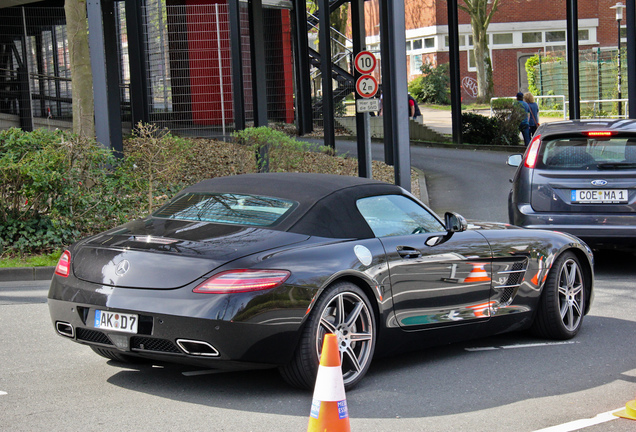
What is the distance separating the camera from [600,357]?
6.21m

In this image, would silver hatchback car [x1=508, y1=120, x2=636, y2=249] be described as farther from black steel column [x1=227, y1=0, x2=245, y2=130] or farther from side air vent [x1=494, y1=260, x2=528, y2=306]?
black steel column [x1=227, y1=0, x2=245, y2=130]

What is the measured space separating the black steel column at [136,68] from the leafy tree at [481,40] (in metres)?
32.4

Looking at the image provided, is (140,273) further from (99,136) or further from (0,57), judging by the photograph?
(0,57)

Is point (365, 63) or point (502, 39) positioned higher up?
point (502, 39)

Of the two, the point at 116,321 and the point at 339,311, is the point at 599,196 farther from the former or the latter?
the point at 116,321

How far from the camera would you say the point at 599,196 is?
29.9ft

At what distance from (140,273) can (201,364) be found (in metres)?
0.61

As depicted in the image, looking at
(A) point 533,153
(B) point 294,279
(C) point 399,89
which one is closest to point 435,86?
(C) point 399,89

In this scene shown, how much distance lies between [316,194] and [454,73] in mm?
21410

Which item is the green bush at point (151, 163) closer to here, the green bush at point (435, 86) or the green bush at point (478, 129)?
the green bush at point (478, 129)

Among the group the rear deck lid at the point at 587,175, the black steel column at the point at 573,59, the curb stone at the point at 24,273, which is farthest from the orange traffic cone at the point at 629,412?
the black steel column at the point at 573,59

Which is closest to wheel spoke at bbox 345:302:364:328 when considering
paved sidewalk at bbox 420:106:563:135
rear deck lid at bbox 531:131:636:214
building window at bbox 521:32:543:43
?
rear deck lid at bbox 531:131:636:214

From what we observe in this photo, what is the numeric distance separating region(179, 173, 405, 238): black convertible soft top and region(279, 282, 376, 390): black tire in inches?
16.4

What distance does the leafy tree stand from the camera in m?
47.8
